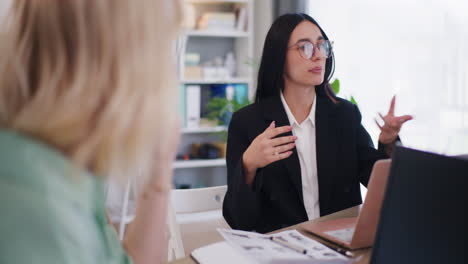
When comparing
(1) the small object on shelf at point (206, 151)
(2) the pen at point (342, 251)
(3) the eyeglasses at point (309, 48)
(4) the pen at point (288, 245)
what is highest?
(3) the eyeglasses at point (309, 48)

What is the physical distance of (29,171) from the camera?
50 cm

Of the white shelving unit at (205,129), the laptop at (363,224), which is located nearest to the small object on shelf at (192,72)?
the white shelving unit at (205,129)

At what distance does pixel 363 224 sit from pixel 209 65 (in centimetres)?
275

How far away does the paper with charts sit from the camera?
967 mm

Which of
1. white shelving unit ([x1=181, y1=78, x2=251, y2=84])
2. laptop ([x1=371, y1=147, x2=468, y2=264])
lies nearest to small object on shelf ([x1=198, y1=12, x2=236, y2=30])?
white shelving unit ([x1=181, y1=78, x2=251, y2=84])

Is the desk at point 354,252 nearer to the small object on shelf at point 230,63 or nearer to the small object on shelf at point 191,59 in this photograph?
the small object on shelf at point 191,59

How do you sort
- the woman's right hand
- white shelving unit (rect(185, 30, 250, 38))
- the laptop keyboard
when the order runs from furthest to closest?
1. white shelving unit (rect(185, 30, 250, 38))
2. the woman's right hand
3. the laptop keyboard

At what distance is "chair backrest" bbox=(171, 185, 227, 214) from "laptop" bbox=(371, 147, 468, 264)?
1.08 metres

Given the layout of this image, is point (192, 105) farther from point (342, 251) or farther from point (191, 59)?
point (342, 251)

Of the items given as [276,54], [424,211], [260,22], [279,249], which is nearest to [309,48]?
[276,54]

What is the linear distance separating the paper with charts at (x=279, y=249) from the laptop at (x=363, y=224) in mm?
70

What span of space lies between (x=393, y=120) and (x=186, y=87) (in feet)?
7.40

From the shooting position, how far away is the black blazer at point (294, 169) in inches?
59.8

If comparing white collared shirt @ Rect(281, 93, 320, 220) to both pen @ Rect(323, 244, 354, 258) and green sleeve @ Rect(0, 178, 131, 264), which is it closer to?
pen @ Rect(323, 244, 354, 258)
